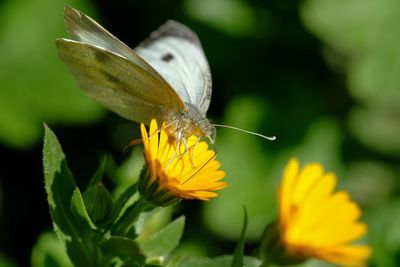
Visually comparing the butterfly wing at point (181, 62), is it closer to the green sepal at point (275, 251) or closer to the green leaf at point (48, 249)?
the green sepal at point (275, 251)

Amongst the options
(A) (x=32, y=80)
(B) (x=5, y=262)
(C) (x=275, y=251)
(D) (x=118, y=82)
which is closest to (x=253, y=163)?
(A) (x=32, y=80)

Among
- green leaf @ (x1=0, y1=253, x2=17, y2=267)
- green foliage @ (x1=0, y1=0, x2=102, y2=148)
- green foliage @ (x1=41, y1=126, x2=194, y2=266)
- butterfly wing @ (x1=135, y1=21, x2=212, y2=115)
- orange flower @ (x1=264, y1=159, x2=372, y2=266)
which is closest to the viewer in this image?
green foliage @ (x1=41, y1=126, x2=194, y2=266)

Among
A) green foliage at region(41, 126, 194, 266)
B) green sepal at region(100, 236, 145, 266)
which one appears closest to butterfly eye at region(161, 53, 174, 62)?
green foliage at region(41, 126, 194, 266)

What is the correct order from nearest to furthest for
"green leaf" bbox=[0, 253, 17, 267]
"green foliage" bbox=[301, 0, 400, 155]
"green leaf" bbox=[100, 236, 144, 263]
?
"green leaf" bbox=[100, 236, 144, 263] → "green leaf" bbox=[0, 253, 17, 267] → "green foliage" bbox=[301, 0, 400, 155]

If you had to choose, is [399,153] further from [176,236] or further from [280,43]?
[176,236]

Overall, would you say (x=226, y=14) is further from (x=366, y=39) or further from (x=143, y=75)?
(x=143, y=75)

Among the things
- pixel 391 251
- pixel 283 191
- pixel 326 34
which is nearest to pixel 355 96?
pixel 326 34

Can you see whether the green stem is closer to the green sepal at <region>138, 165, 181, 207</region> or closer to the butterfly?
the green sepal at <region>138, 165, 181, 207</region>
